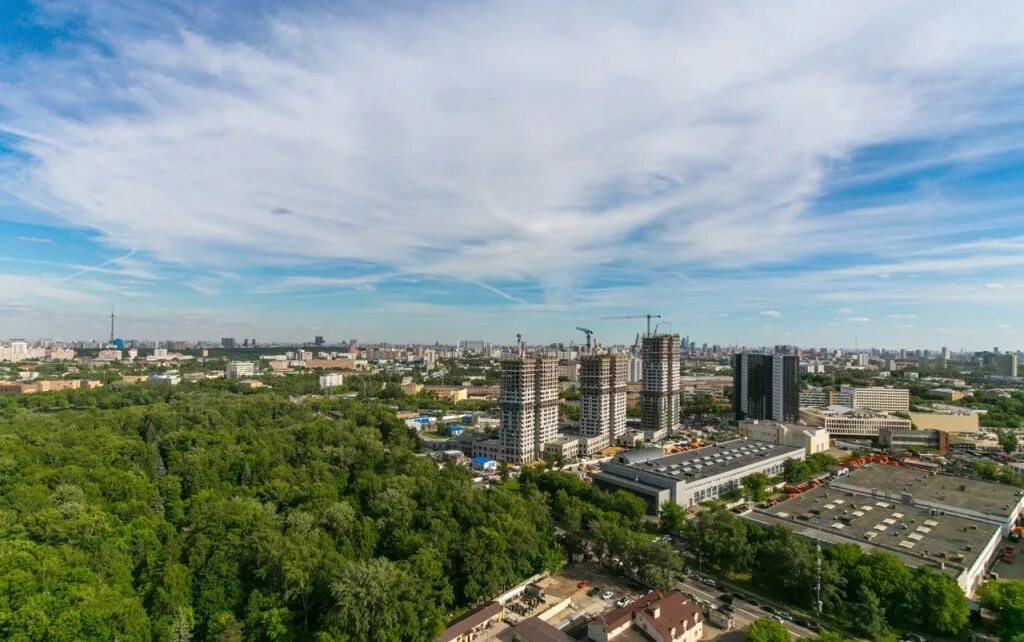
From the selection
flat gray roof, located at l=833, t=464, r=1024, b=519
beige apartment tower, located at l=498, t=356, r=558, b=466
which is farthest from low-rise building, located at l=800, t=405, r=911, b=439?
beige apartment tower, located at l=498, t=356, r=558, b=466

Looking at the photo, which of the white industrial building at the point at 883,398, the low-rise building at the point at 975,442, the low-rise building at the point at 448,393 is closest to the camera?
the low-rise building at the point at 975,442

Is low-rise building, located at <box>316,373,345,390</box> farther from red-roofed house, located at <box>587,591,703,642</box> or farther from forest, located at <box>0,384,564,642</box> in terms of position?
red-roofed house, located at <box>587,591,703,642</box>

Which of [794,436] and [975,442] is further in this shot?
[975,442]

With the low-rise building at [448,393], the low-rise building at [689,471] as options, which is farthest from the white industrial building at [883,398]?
the low-rise building at [448,393]

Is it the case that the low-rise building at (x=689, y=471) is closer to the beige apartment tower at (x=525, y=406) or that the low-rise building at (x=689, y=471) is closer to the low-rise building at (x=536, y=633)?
the beige apartment tower at (x=525, y=406)

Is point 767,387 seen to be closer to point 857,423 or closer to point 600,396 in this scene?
point 857,423

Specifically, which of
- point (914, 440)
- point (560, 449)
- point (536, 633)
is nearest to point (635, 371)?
point (914, 440)
